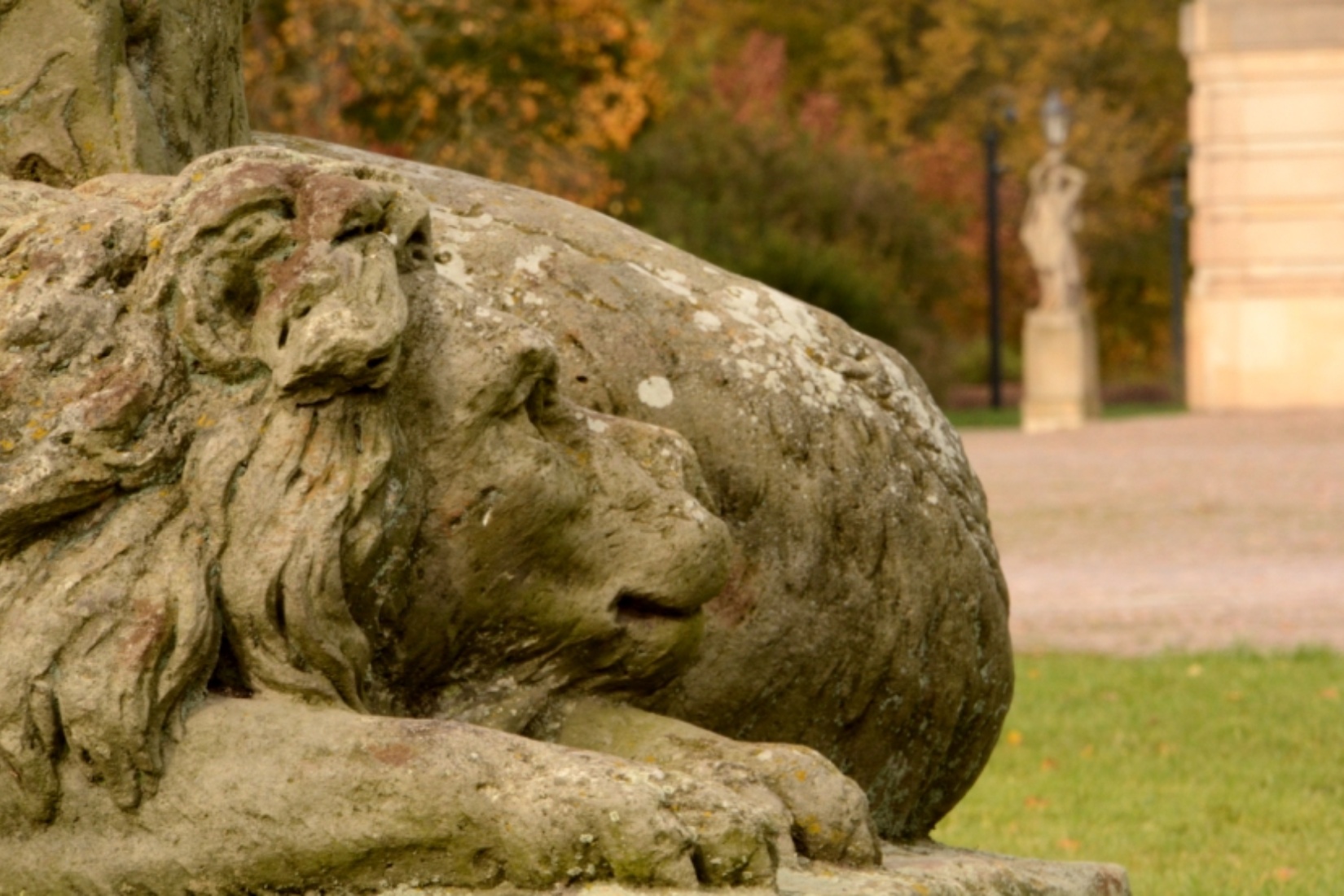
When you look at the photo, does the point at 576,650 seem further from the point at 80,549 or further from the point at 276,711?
the point at 80,549

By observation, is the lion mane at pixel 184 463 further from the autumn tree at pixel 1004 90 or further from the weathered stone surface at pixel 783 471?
the autumn tree at pixel 1004 90

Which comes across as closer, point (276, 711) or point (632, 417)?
point (276, 711)

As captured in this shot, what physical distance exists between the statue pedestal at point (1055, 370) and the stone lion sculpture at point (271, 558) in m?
27.4

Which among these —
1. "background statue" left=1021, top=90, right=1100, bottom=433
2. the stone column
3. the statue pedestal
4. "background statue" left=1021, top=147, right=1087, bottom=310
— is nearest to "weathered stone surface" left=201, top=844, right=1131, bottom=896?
"background statue" left=1021, top=90, right=1100, bottom=433

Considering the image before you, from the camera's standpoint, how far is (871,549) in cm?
430

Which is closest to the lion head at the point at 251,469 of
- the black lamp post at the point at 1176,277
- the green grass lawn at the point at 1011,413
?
the green grass lawn at the point at 1011,413

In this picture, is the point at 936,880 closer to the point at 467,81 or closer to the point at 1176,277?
the point at 467,81

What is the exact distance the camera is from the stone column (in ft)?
109

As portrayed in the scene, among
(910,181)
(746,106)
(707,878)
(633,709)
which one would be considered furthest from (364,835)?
(746,106)

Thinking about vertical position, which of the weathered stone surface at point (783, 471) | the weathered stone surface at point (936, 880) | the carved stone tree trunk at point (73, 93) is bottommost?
the weathered stone surface at point (936, 880)

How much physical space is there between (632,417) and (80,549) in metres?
1.20

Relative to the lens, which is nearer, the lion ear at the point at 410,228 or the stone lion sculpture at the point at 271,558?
the stone lion sculpture at the point at 271,558

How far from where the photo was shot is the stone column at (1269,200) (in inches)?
1303

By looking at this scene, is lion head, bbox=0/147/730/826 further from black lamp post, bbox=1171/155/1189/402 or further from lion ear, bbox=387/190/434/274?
black lamp post, bbox=1171/155/1189/402
